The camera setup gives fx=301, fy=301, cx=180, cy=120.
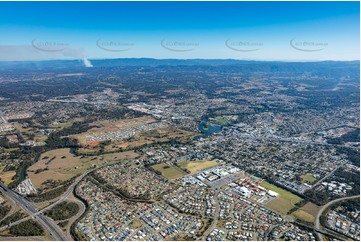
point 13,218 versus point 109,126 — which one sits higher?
point 13,218

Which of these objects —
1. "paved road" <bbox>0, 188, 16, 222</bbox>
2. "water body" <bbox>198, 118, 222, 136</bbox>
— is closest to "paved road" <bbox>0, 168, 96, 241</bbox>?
"paved road" <bbox>0, 188, 16, 222</bbox>

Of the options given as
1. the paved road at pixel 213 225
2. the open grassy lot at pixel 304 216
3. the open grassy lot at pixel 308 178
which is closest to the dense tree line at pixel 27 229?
the paved road at pixel 213 225

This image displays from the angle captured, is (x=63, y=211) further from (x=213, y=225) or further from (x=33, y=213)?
(x=213, y=225)

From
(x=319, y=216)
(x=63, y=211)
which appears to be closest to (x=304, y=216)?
(x=319, y=216)

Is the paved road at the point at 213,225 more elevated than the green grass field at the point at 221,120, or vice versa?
the paved road at the point at 213,225

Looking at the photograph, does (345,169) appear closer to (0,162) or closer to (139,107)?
(0,162)

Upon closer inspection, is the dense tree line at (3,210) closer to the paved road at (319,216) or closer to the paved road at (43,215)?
the paved road at (43,215)
